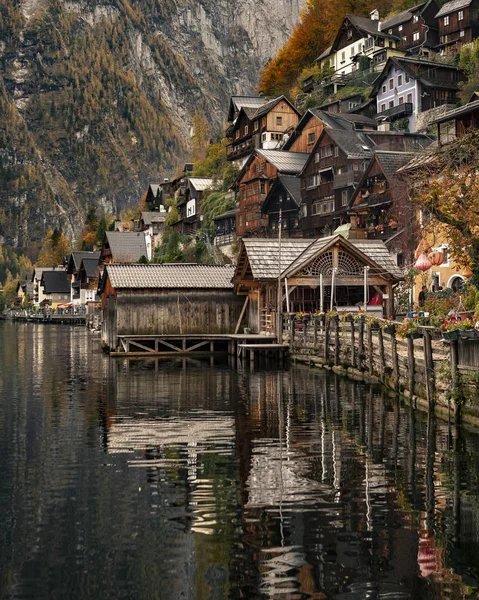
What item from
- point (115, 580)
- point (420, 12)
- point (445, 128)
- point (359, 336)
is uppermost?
point (420, 12)

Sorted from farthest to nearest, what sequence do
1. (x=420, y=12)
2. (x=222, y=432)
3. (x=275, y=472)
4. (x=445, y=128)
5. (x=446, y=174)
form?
(x=420, y=12)
(x=445, y=128)
(x=446, y=174)
(x=222, y=432)
(x=275, y=472)

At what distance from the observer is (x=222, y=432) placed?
2186cm

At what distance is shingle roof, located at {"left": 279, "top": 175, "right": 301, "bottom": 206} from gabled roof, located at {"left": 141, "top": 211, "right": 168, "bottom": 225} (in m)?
43.4

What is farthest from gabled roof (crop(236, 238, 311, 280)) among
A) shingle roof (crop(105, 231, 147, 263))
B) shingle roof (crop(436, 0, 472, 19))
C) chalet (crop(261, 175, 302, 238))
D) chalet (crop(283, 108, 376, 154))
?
shingle roof (crop(105, 231, 147, 263))

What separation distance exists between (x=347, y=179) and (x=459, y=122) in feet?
75.1

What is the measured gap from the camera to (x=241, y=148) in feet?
351

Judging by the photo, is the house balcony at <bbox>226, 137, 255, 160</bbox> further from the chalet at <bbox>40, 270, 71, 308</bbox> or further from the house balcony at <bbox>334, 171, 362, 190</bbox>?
Answer: the chalet at <bbox>40, 270, 71, 308</bbox>

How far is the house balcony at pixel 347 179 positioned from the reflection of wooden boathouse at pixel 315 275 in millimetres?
21916

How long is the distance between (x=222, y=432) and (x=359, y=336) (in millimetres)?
13137

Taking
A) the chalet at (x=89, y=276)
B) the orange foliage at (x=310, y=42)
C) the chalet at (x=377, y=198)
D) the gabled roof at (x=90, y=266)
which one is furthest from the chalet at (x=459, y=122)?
the gabled roof at (x=90, y=266)

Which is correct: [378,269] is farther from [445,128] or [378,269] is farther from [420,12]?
[420,12]

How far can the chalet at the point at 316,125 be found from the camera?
82.4 metres

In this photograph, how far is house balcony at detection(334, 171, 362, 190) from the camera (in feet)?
231

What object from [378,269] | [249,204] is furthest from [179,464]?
[249,204]
